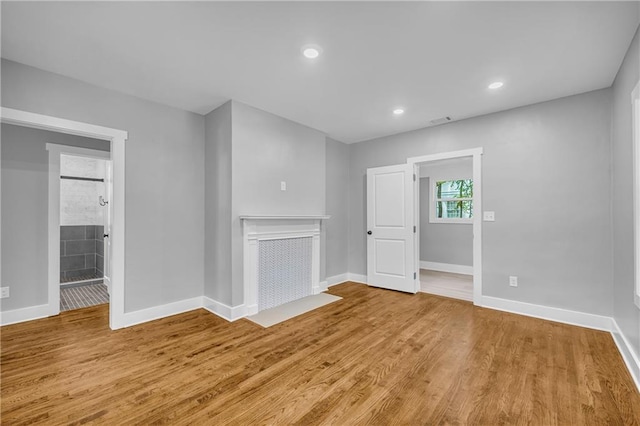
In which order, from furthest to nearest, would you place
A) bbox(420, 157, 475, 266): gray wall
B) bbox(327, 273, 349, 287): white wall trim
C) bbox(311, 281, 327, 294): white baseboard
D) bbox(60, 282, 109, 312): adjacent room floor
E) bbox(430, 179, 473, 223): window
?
1. bbox(430, 179, 473, 223): window
2. bbox(420, 157, 475, 266): gray wall
3. bbox(327, 273, 349, 287): white wall trim
4. bbox(311, 281, 327, 294): white baseboard
5. bbox(60, 282, 109, 312): adjacent room floor

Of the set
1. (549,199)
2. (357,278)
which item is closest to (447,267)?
(357,278)

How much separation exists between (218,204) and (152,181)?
790 mm

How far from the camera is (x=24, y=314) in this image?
3107 mm

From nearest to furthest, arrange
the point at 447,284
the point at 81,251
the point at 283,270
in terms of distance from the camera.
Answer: the point at 283,270
the point at 447,284
the point at 81,251

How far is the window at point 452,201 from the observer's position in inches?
247

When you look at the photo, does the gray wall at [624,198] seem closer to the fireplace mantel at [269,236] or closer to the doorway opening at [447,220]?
the doorway opening at [447,220]

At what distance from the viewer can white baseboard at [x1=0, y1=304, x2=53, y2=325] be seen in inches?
118

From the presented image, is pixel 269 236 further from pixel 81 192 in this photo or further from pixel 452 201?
pixel 452 201

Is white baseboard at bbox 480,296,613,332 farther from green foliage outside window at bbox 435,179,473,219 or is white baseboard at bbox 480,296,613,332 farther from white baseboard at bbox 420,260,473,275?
green foliage outside window at bbox 435,179,473,219

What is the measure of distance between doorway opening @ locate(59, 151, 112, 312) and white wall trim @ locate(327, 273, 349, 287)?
385 centimetres

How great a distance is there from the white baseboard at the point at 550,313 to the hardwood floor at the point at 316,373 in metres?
0.15

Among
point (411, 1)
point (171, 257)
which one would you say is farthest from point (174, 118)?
point (411, 1)

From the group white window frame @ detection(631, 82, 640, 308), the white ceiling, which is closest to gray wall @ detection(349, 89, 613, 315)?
the white ceiling

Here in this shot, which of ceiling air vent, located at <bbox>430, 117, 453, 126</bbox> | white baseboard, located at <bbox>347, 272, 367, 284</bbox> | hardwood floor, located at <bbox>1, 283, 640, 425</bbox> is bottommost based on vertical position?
hardwood floor, located at <bbox>1, 283, 640, 425</bbox>
